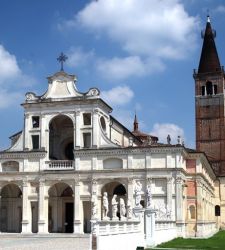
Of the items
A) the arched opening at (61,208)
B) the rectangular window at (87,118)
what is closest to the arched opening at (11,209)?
the arched opening at (61,208)

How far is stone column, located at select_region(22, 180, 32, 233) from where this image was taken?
151 ft

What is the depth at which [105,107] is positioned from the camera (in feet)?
159

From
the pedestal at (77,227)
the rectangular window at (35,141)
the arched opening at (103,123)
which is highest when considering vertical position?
the arched opening at (103,123)

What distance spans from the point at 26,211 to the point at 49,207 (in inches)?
124

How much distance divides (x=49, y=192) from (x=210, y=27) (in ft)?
148

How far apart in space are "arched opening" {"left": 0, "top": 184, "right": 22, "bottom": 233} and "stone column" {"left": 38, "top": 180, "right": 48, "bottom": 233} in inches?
133

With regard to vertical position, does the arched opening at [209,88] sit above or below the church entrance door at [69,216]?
above

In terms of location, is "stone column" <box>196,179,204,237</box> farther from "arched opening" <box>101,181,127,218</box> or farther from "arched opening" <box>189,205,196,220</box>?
"arched opening" <box>101,181,127,218</box>

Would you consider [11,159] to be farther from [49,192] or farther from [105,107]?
[105,107]

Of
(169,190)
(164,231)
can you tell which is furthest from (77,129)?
(164,231)

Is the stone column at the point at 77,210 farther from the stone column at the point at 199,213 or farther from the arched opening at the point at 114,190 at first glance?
the stone column at the point at 199,213

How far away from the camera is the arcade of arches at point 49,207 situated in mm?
45531

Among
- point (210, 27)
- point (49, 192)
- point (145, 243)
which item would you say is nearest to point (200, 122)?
point (210, 27)

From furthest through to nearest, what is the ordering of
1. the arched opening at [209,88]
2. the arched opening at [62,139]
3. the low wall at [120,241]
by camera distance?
1. the arched opening at [209,88]
2. the arched opening at [62,139]
3. the low wall at [120,241]
